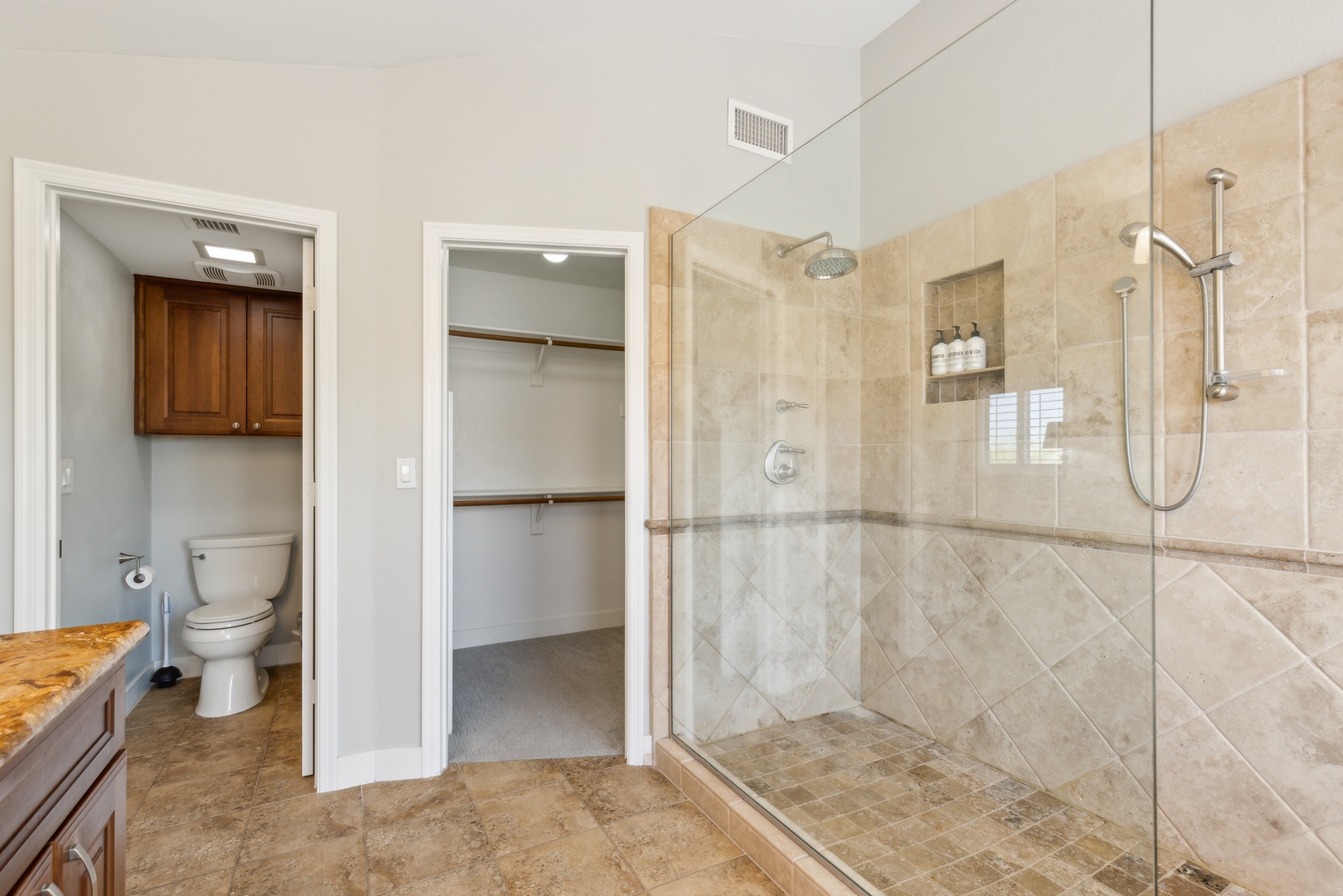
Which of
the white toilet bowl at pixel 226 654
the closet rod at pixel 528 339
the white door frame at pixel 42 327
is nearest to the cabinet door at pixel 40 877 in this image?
the white door frame at pixel 42 327

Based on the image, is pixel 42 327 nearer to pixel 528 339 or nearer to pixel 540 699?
pixel 528 339

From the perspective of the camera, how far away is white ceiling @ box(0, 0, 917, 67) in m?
1.72

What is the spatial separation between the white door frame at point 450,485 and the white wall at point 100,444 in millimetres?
1200

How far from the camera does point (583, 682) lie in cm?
318

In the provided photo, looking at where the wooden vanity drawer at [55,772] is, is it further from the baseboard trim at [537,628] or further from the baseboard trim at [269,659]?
the baseboard trim at [537,628]

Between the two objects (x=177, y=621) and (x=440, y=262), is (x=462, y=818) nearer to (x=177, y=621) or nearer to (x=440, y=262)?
(x=440, y=262)

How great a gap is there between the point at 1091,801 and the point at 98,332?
3698 mm

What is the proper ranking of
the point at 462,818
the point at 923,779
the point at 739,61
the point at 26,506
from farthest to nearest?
the point at 739,61, the point at 462,818, the point at 26,506, the point at 923,779

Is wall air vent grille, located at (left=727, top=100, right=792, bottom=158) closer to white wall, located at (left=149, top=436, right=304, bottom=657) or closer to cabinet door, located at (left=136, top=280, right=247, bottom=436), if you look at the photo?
cabinet door, located at (left=136, top=280, right=247, bottom=436)

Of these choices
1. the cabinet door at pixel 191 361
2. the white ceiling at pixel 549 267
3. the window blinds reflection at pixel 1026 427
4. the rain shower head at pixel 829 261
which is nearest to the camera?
the window blinds reflection at pixel 1026 427

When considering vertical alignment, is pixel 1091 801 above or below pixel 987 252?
below

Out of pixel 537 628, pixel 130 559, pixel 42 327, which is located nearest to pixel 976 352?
pixel 42 327

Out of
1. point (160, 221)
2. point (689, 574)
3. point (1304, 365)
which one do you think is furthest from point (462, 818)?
point (1304, 365)

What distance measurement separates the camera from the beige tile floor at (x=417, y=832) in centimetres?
170
